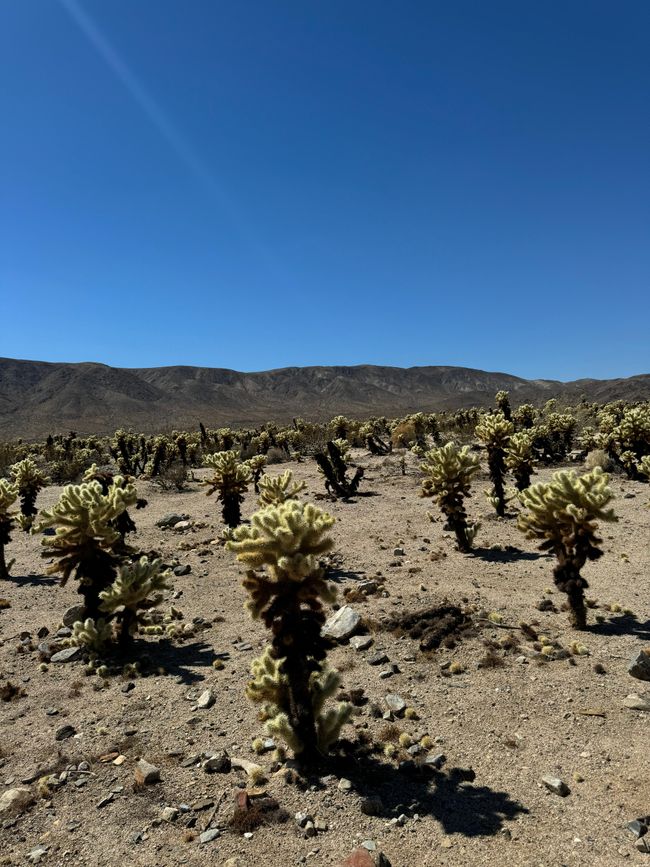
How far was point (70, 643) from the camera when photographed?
1071 cm

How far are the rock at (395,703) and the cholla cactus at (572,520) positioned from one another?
416 cm

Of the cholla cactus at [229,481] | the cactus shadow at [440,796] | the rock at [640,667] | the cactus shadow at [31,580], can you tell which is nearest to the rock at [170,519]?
the cholla cactus at [229,481]

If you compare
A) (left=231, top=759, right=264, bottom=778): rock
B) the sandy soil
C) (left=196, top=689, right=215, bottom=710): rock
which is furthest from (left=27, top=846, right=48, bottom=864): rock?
(left=196, top=689, right=215, bottom=710): rock

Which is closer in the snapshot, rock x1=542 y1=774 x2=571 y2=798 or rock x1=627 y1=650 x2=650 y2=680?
rock x1=542 y1=774 x2=571 y2=798

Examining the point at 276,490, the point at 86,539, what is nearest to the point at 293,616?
the point at 86,539

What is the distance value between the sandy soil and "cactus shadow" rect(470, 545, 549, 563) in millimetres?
1681

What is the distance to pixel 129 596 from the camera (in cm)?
1044

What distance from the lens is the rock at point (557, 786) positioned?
567 cm

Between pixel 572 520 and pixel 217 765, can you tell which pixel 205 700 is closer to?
pixel 217 765

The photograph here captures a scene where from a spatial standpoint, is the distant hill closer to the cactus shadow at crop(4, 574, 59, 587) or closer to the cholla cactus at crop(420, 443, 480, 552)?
the cactus shadow at crop(4, 574, 59, 587)

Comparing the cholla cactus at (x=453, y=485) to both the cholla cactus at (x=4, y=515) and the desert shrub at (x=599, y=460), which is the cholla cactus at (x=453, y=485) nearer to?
the cholla cactus at (x=4, y=515)

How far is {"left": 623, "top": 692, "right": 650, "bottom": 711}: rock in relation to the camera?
7.05 meters

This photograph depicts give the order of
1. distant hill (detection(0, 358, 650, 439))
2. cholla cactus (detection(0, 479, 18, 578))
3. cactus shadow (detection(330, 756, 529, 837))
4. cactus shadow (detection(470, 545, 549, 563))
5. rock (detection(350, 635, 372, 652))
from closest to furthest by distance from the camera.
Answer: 1. cactus shadow (detection(330, 756, 529, 837))
2. rock (detection(350, 635, 372, 652))
3. cactus shadow (detection(470, 545, 549, 563))
4. cholla cactus (detection(0, 479, 18, 578))
5. distant hill (detection(0, 358, 650, 439))

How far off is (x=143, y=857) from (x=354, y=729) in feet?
10.2
